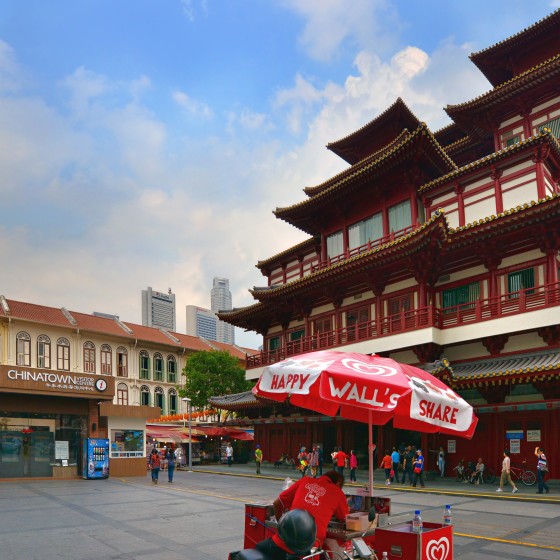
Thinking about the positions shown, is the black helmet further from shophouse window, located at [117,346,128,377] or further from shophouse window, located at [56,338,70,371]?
shophouse window, located at [117,346,128,377]

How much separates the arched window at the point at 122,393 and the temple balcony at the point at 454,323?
35563mm

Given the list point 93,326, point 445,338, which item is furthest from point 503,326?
point 93,326

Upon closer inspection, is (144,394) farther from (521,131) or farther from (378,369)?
(378,369)

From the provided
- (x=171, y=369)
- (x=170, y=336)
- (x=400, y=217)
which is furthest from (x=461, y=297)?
(x=170, y=336)

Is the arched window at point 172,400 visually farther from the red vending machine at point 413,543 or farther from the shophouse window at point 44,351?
the red vending machine at point 413,543

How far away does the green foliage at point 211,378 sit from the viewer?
1906 inches

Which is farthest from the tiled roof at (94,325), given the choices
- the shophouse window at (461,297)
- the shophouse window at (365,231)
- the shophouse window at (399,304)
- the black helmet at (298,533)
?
the black helmet at (298,533)

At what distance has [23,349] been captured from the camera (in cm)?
5312

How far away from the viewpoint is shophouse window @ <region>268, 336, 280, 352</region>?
37531 mm

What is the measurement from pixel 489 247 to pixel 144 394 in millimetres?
47251

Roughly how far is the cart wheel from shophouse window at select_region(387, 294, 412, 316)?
28.4ft

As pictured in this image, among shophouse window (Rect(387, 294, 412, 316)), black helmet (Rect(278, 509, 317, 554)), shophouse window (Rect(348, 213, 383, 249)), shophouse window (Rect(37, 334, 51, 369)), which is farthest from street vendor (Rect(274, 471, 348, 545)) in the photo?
shophouse window (Rect(37, 334, 51, 369))

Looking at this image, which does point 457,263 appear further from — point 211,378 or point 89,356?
point 89,356

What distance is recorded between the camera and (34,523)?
44.8 feet
